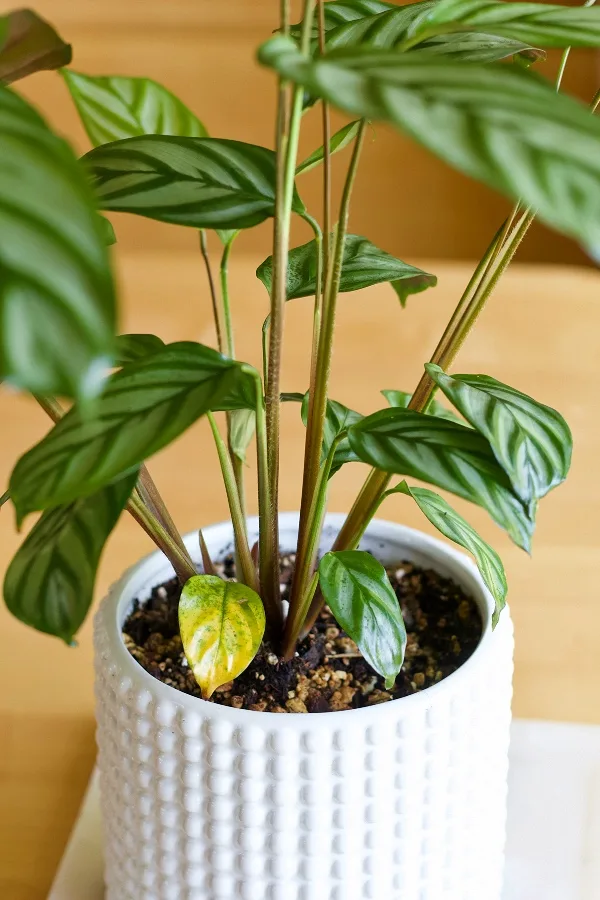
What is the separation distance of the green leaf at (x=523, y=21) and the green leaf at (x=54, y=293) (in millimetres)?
151

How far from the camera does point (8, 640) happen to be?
82 cm

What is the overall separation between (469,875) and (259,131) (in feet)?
5.52

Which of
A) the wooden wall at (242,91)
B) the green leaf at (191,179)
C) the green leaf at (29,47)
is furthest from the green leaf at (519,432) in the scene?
the wooden wall at (242,91)

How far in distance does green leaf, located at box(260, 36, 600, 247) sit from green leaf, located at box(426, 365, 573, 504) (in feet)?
0.48

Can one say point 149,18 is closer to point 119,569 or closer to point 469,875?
point 119,569

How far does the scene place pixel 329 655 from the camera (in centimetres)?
54

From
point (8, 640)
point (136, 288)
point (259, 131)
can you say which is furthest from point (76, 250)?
point (259, 131)

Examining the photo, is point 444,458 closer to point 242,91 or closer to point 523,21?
point 523,21

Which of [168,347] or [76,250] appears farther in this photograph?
[168,347]

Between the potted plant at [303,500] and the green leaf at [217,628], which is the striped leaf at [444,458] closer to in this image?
the potted plant at [303,500]

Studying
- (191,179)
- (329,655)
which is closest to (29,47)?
(191,179)

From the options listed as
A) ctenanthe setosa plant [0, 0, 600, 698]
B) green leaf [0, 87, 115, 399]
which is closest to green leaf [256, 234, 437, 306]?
ctenanthe setosa plant [0, 0, 600, 698]

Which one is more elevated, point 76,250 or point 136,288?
point 136,288

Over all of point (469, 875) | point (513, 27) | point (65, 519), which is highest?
point (513, 27)
